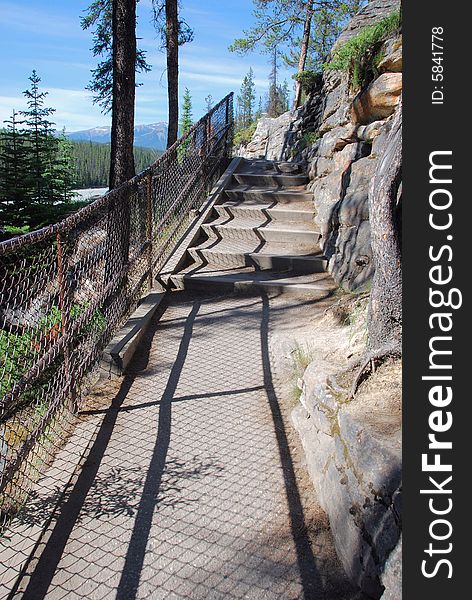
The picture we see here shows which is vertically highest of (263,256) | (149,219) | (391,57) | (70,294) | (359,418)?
(391,57)

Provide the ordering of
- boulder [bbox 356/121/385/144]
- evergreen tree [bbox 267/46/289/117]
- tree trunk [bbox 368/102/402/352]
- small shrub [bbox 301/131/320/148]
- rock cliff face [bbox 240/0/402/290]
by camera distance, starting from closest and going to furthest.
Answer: tree trunk [bbox 368/102/402/352] → rock cliff face [bbox 240/0/402/290] → boulder [bbox 356/121/385/144] → small shrub [bbox 301/131/320/148] → evergreen tree [bbox 267/46/289/117]

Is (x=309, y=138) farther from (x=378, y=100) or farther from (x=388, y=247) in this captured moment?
(x=388, y=247)

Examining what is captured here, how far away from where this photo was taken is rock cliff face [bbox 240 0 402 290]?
6.34m

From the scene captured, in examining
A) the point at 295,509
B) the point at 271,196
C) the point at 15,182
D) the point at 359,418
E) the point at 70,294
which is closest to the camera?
the point at 359,418

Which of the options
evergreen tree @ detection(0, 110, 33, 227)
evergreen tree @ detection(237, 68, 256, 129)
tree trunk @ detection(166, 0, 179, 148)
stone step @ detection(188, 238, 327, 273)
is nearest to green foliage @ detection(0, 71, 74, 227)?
evergreen tree @ detection(0, 110, 33, 227)

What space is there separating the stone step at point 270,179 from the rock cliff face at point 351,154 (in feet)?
0.81

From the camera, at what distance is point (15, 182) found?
14312mm

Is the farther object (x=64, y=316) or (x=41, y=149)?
(x=41, y=149)

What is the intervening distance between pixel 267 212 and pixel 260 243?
911mm

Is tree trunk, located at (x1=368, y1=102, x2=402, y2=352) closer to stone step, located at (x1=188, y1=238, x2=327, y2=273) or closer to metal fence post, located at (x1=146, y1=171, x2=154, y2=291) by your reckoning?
metal fence post, located at (x1=146, y1=171, x2=154, y2=291)

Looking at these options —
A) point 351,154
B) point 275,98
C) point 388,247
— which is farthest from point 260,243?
point 275,98

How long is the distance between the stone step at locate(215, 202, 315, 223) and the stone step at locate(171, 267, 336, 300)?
1.72 metres

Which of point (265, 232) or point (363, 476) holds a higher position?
point (265, 232)

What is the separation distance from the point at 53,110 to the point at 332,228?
12.5 meters
